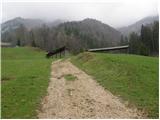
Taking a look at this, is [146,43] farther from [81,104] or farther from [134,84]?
[81,104]

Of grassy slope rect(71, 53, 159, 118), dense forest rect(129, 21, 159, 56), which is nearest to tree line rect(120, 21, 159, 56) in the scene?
dense forest rect(129, 21, 159, 56)

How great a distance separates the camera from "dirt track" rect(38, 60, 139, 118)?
13617 millimetres

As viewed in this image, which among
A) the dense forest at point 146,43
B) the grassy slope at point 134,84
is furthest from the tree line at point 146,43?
the grassy slope at point 134,84

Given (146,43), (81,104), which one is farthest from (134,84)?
(146,43)

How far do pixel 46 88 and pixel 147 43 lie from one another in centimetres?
9303

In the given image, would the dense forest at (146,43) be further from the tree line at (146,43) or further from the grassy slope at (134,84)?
the grassy slope at (134,84)

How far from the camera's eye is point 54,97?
17328mm

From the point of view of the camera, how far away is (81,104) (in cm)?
1560

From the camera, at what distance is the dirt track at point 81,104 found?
1362 centimetres

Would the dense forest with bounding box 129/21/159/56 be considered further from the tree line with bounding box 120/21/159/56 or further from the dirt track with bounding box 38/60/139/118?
the dirt track with bounding box 38/60/139/118

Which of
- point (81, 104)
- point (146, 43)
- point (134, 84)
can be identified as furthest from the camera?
point (146, 43)

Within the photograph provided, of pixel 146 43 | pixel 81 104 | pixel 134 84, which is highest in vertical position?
pixel 81 104

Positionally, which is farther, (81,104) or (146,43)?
(146,43)

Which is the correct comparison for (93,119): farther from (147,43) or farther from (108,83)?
(147,43)
